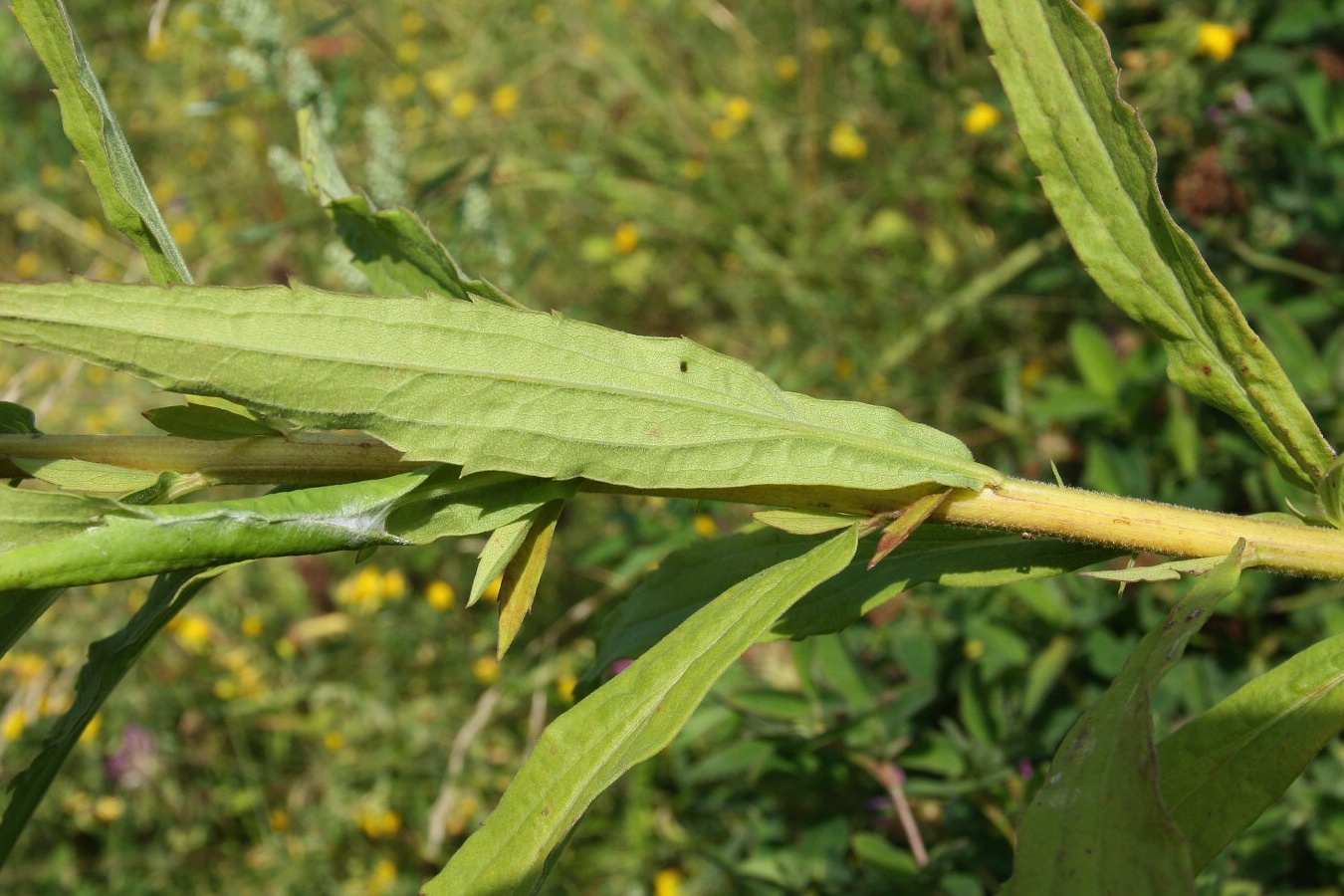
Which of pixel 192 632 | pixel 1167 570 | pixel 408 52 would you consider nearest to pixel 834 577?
pixel 1167 570

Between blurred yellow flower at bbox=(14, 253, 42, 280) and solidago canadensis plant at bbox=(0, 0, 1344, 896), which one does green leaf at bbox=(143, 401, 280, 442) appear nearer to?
solidago canadensis plant at bbox=(0, 0, 1344, 896)

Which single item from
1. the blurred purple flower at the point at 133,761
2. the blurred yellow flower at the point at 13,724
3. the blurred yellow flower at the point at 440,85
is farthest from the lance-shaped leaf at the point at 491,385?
the blurred yellow flower at the point at 440,85

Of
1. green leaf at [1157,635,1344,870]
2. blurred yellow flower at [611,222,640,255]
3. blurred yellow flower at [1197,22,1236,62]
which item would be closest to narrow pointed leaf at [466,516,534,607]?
green leaf at [1157,635,1344,870]

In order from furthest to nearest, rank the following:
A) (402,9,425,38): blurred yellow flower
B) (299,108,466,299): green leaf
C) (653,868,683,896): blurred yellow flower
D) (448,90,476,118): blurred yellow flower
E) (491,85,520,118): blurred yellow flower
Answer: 1. (402,9,425,38): blurred yellow flower
2. (448,90,476,118): blurred yellow flower
3. (491,85,520,118): blurred yellow flower
4. (653,868,683,896): blurred yellow flower
5. (299,108,466,299): green leaf

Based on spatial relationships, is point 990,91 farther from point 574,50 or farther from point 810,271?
point 574,50

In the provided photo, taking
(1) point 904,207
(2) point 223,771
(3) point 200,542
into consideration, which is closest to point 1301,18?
(1) point 904,207

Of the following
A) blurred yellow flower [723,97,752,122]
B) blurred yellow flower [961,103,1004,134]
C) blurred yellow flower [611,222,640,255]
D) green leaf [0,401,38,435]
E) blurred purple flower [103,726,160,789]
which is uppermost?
green leaf [0,401,38,435]
